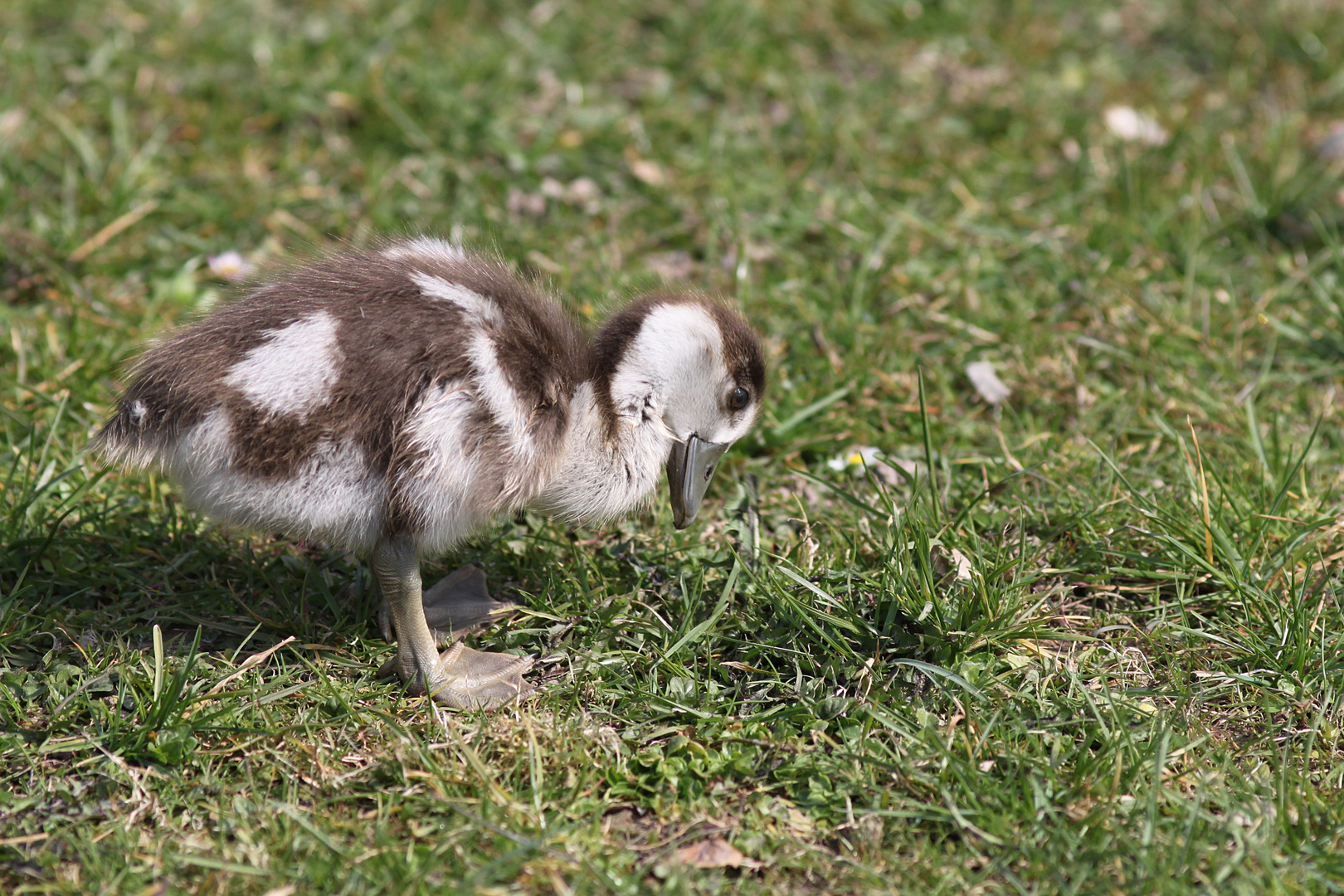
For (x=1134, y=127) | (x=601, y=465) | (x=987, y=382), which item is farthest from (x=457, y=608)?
(x=1134, y=127)

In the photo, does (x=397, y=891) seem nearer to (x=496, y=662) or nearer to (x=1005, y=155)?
(x=496, y=662)

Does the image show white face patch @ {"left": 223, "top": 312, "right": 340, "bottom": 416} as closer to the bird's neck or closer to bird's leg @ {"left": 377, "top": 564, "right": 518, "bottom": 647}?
the bird's neck

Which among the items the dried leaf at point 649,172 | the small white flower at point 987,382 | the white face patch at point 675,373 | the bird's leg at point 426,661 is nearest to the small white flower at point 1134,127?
the small white flower at point 987,382

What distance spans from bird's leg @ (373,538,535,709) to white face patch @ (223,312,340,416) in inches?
17.9

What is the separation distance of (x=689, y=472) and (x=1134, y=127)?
3550 millimetres

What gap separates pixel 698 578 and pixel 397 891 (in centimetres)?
127

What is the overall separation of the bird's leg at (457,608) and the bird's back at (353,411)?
0.40 meters

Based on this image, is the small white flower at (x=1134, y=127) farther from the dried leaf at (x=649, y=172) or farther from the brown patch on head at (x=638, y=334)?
the brown patch on head at (x=638, y=334)

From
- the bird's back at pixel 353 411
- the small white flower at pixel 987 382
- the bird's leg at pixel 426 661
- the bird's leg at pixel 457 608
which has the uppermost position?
the bird's back at pixel 353 411

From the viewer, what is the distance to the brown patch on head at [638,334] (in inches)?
136

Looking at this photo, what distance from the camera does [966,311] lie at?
4770 millimetres

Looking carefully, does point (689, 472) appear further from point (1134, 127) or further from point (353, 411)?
point (1134, 127)

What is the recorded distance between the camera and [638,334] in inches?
137

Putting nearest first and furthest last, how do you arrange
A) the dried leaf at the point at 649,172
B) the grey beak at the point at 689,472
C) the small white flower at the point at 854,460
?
1. the grey beak at the point at 689,472
2. the small white flower at the point at 854,460
3. the dried leaf at the point at 649,172
